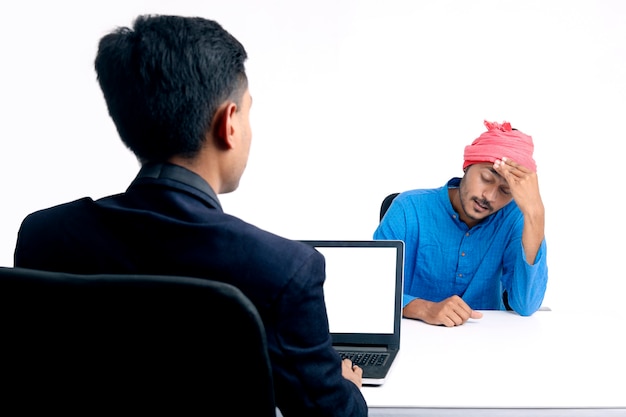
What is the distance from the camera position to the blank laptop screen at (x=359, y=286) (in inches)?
65.0

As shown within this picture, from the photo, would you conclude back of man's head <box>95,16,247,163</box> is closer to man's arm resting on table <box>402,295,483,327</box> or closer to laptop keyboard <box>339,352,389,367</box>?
laptop keyboard <box>339,352,389,367</box>

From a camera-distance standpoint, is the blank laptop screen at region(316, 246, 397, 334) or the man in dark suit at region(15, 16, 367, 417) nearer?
the man in dark suit at region(15, 16, 367, 417)

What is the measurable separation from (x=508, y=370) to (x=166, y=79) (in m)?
0.95

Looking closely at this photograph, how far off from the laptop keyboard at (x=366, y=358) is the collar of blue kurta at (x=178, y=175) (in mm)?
665

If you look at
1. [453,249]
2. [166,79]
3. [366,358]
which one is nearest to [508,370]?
[366,358]

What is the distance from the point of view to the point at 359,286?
5.48ft

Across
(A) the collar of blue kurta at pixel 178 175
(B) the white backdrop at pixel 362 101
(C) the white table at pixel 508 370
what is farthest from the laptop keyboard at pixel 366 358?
(B) the white backdrop at pixel 362 101

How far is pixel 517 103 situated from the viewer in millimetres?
3551

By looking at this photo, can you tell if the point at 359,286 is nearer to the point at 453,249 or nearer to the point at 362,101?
the point at 453,249

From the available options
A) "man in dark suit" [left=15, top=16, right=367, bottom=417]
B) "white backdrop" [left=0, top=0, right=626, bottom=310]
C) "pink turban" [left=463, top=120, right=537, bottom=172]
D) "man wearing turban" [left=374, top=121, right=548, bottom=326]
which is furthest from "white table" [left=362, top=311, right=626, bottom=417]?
"white backdrop" [left=0, top=0, right=626, bottom=310]

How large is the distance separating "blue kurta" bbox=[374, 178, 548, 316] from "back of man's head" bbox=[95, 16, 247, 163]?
4.27 ft

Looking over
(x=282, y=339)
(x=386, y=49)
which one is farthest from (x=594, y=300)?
(x=282, y=339)

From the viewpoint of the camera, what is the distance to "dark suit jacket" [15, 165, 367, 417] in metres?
0.85

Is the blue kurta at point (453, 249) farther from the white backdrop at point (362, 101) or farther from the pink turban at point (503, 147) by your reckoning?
the white backdrop at point (362, 101)
